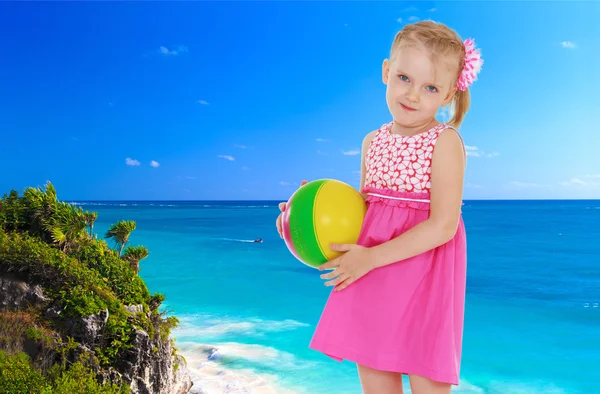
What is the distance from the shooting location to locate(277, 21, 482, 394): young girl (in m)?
2.08

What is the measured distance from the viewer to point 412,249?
6.75ft

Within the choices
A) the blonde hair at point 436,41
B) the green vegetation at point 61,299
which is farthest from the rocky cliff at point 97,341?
the blonde hair at point 436,41

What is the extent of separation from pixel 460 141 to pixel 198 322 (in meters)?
20.8

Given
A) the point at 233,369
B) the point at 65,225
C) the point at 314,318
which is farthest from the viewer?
the point at 314,318

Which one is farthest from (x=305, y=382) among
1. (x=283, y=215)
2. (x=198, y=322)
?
(x=283, y=215)

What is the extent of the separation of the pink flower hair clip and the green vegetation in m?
6.31

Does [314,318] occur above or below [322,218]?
above

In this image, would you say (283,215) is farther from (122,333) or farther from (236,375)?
(236,375)

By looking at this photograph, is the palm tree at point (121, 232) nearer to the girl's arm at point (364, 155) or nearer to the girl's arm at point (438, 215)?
the girl's arm at point (364, 155)

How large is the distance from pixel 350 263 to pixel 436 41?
91 cm

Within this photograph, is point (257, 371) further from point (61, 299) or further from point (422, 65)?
point (422, 65)

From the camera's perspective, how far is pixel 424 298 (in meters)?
2.12

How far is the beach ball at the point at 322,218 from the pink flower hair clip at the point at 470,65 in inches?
24.3

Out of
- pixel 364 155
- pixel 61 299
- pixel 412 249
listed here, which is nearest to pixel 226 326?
pixel 61 299
